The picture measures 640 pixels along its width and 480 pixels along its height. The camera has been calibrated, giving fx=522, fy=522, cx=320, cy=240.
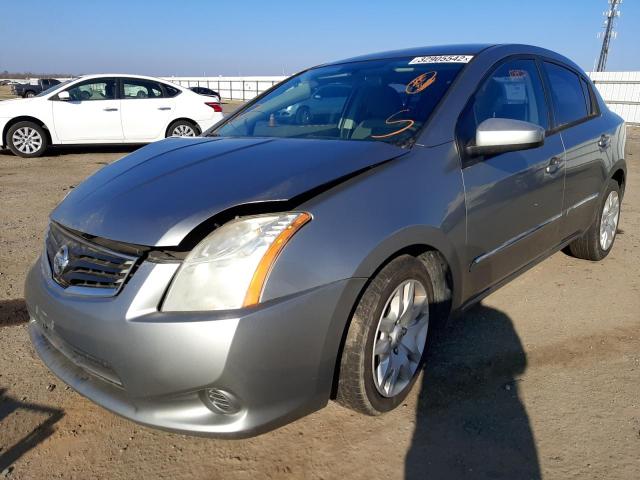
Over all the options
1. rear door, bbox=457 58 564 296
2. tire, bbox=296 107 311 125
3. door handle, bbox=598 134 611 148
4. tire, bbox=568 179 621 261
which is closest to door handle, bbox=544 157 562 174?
rear door, bbox=457 58 564 296

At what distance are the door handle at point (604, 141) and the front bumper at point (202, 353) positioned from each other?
2771mm

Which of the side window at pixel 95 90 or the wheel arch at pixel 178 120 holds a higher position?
the side window at pixel 95 90

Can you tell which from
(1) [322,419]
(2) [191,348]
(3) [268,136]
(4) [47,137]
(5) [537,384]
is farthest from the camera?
(4) [47,137]

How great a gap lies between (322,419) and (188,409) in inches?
29.4

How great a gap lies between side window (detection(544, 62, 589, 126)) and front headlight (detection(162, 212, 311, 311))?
2451mm

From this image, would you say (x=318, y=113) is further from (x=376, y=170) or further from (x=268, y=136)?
(x=376, y=170)

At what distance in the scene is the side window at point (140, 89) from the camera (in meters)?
9.50

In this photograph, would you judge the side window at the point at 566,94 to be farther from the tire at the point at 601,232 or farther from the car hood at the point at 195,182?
the car hood at the point at 195,182

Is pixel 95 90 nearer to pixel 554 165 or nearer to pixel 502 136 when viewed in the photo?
pixel 554 165

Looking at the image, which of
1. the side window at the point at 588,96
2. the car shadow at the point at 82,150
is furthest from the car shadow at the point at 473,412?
the car shadow at the point at 82,150

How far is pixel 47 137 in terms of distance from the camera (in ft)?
31.1

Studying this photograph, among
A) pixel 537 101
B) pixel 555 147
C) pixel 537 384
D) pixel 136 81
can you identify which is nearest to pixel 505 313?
pixel 537 384

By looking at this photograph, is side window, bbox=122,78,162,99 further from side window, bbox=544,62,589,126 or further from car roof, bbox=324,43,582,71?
side window, bbox=544,62,589,126

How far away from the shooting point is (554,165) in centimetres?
319
